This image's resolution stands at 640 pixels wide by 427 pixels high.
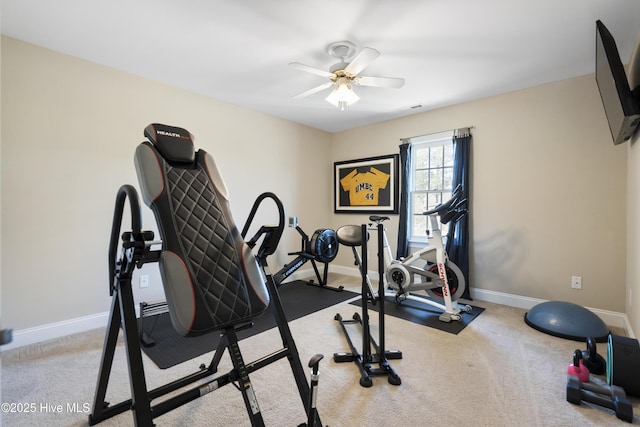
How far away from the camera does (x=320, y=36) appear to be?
235 centimetres

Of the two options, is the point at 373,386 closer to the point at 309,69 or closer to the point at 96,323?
the point at 309,69

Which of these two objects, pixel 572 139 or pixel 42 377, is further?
pixel 572 139

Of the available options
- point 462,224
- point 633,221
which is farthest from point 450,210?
point 633,221

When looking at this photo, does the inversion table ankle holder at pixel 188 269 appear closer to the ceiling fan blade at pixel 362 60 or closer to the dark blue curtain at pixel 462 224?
the ceiling fan blade at pixel 362 60

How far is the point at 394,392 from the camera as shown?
1.84 m

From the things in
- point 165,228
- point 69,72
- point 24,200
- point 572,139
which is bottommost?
point 165,228

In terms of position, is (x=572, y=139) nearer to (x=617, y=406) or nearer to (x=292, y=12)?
(x=617, y=406)

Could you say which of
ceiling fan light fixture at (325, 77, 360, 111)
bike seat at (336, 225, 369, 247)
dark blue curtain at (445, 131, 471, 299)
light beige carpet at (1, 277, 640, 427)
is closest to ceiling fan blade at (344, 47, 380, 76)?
ceiling fan light fixture at (325, 77, 360, 111)

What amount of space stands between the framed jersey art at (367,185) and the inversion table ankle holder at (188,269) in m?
3.26

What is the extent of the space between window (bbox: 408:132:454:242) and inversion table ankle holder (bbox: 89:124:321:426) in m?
3.10

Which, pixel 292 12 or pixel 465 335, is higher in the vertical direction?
pixel 292 12

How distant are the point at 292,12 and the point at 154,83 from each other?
6.45 ft

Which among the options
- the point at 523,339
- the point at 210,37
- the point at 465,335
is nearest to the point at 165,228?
the point at 210,37

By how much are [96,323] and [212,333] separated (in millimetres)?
1178
